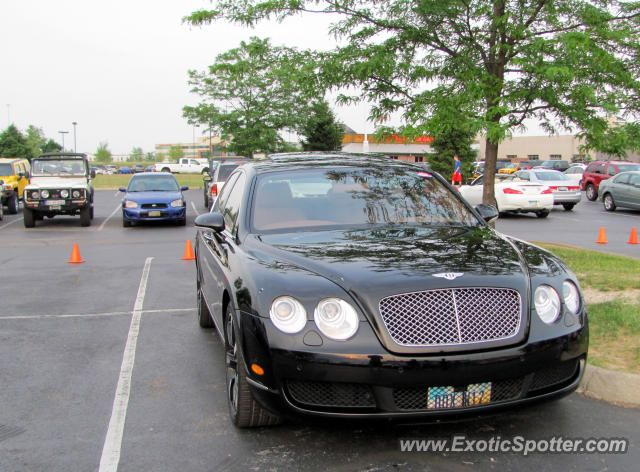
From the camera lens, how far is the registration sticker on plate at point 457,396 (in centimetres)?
323

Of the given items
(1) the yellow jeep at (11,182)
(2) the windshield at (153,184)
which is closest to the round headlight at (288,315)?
(2) the windshield at (153,184)

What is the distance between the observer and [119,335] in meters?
6.30

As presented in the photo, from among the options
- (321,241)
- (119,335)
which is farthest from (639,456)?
(119,335)

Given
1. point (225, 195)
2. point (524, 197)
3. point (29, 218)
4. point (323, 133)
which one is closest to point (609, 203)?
point (524, 197)

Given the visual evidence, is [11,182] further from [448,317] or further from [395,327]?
[448,317]

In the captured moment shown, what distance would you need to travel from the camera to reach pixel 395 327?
3240 millimetres

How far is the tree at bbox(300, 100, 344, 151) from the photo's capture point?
44412 millimetres

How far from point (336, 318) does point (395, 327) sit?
315mm

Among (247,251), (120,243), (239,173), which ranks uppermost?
(239,173)

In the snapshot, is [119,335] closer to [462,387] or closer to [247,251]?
[247,251]

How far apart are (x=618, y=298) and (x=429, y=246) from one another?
3429mm

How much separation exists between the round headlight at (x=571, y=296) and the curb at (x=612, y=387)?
84 cm

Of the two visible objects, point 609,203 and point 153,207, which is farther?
point 609,203

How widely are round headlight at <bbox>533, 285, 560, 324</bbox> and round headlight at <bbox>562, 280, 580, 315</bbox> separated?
0.09m
